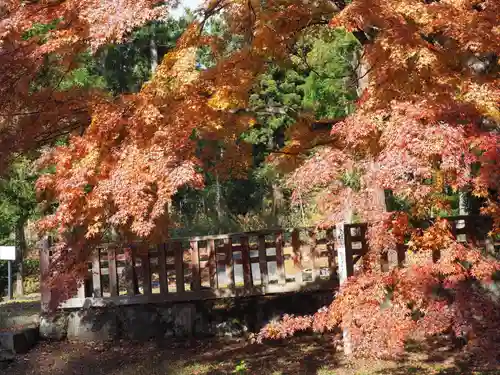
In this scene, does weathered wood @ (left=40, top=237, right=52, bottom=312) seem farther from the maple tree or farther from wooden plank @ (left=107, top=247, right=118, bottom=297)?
the maple tree

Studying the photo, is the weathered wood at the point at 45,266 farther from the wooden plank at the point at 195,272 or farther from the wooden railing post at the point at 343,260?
the wooden railing post at the point at 343,260

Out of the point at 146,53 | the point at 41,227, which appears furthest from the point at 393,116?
the point at 146,53

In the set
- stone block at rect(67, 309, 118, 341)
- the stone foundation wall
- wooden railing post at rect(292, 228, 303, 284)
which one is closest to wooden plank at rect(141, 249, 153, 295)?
the stone foundation wall

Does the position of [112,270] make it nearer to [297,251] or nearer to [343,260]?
[297,251]

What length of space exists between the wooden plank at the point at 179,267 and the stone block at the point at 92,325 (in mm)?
1312

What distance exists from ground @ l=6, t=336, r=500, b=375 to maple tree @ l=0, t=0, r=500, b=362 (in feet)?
2.34

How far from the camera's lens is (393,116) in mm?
6070

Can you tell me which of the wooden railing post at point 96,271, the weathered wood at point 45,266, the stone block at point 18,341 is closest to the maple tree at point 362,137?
the weathered wood at point 45,266

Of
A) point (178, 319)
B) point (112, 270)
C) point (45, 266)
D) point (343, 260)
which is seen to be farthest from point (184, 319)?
point (343, 260)

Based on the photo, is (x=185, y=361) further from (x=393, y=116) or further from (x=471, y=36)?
(x=471, y=36)

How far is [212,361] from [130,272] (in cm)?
273

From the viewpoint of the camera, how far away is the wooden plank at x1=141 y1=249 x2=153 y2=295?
405 inches

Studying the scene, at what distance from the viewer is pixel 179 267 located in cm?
1030

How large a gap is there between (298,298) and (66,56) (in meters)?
5.42
